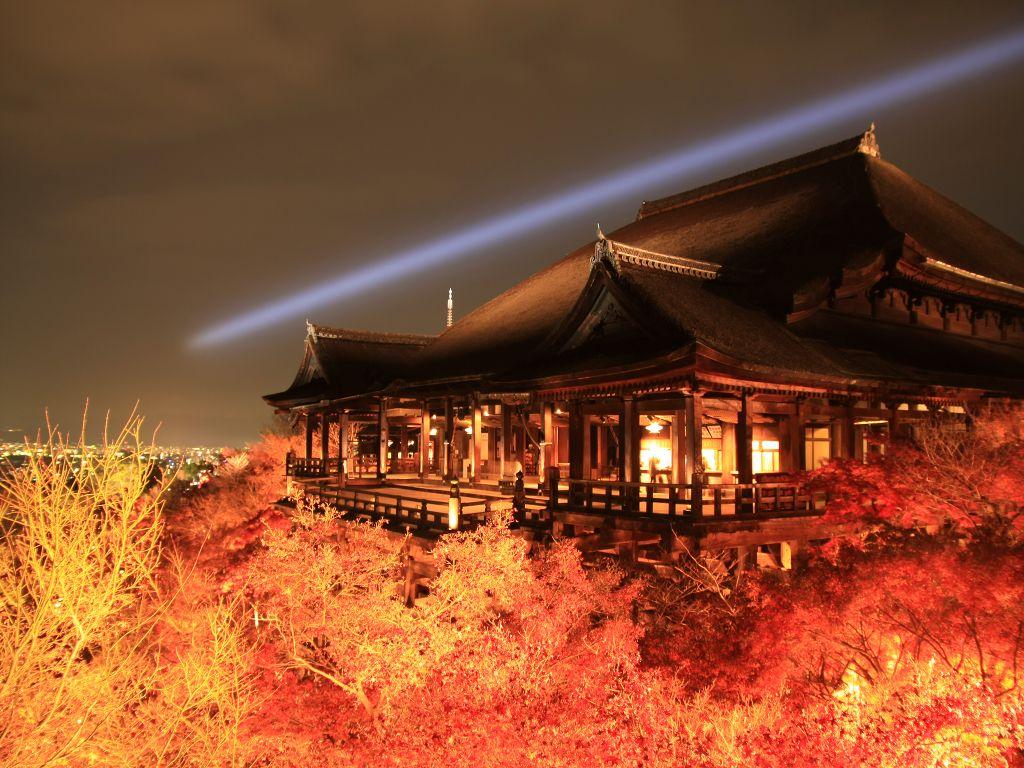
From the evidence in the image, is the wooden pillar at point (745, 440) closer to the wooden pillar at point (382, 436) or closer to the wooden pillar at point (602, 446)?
the wooden pillar at point (602, 446)

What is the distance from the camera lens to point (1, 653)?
11398 millimetres

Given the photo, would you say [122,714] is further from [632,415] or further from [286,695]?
[632,415]

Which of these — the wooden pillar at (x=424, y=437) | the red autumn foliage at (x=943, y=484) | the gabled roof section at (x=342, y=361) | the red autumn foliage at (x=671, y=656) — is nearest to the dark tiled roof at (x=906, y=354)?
the red autumn foliage at (x=943, y=484)

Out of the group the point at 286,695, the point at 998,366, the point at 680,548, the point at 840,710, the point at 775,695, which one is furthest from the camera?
the point at 998,366

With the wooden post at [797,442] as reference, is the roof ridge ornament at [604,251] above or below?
above

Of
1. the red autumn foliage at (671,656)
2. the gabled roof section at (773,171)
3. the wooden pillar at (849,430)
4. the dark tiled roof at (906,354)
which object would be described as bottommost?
the red autumn foliage at (671,656)

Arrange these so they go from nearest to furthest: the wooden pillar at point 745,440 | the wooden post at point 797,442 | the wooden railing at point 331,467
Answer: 1. the wooden pillar at point 745,440
2. the wooden post at point 797,442
3. the wooden railing at point 331,467

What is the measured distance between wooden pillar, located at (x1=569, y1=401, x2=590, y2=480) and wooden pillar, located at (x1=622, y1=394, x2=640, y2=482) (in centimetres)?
155

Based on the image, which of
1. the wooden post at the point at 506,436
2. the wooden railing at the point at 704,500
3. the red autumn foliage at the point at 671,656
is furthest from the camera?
the wooden post at the point at 506,436

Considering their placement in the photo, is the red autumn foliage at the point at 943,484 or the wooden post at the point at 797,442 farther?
the wooden post at the point at 797,442

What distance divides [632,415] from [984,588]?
7.43 m

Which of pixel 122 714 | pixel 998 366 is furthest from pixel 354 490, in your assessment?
pixel 998 366

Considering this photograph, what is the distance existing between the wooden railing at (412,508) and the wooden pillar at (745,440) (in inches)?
229

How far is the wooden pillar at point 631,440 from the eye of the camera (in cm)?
1623
